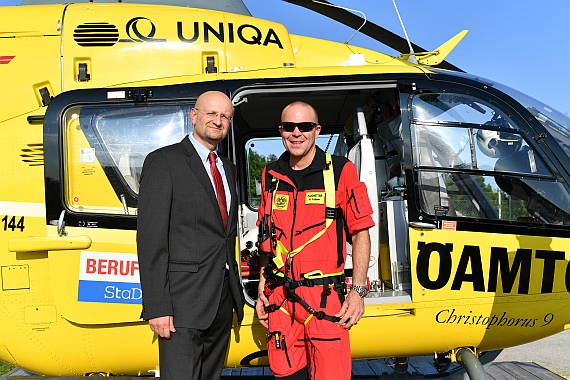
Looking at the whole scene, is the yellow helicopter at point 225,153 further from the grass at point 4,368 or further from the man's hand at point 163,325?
the grass at point 4,368

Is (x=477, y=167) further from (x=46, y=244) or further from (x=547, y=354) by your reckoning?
(x=547, y=354)

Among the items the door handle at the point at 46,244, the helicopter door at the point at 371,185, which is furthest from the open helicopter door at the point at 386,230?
the door handle at the point at 46,244

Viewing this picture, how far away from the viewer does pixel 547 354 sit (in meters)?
6.00

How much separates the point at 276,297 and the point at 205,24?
2090 millimetres

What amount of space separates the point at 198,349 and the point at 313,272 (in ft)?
2.20

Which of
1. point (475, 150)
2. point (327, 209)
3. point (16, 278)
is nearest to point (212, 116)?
point (327, 209)

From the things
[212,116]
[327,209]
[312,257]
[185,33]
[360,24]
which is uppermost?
[360,24]

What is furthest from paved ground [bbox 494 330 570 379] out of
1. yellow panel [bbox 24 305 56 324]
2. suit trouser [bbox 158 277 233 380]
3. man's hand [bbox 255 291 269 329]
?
yellow panel [bbox 24 305 56 324]

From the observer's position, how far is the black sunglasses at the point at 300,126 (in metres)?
2.56

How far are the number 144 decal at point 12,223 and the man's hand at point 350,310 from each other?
2.06 metres

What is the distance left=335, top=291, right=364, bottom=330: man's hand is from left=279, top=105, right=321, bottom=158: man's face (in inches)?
30.3

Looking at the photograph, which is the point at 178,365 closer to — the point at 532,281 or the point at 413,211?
A: the point at 413,211

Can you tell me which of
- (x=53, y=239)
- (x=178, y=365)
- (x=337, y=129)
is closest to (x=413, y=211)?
(x=178, y=365)

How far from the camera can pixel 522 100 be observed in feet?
11.9
